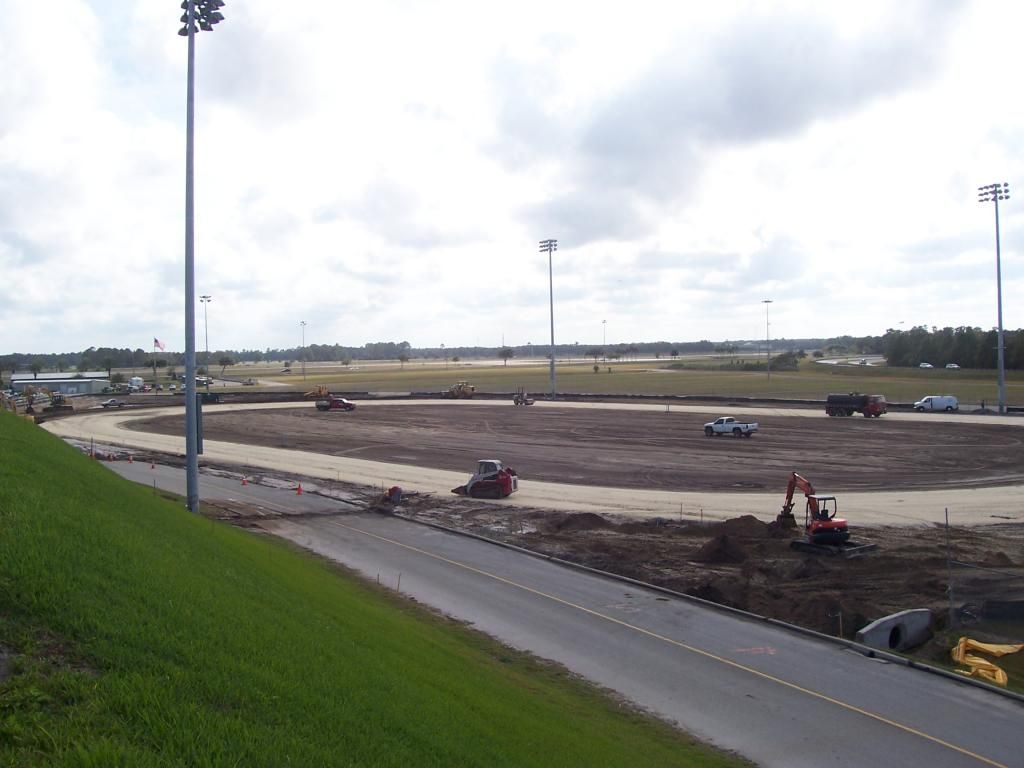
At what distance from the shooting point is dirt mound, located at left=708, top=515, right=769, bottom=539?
29703 millimetres

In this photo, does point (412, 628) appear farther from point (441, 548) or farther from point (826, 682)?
point (441, 548)

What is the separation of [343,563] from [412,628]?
10.3 metres

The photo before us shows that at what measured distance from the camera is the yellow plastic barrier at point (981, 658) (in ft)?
55.7

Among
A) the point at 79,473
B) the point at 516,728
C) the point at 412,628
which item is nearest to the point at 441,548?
the point at 412,628

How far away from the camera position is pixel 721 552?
88.8 feet

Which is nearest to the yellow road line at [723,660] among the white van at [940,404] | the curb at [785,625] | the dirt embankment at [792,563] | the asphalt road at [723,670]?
the asphalt road at [723,670]

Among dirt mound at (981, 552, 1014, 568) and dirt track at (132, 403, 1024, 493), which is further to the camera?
dirt track at (132, 403, 1024, 493)

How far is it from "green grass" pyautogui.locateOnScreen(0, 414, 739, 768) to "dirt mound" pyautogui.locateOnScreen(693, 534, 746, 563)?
1295 cm

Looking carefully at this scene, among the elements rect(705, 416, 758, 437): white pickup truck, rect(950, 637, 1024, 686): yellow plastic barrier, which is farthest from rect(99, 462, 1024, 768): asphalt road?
rect(705, 416, 758, 437): white pickup truck

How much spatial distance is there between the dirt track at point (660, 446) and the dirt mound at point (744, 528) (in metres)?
10.2

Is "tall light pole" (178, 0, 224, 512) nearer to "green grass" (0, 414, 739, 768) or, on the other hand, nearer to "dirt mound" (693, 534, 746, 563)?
"green grass" (0, 414, 739, 768)

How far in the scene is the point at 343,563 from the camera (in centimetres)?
2622

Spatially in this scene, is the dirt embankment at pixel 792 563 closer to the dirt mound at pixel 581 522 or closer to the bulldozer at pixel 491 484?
the dirt mound at pixel 581 522

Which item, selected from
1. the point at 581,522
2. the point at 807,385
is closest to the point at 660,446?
the point at 581,522
